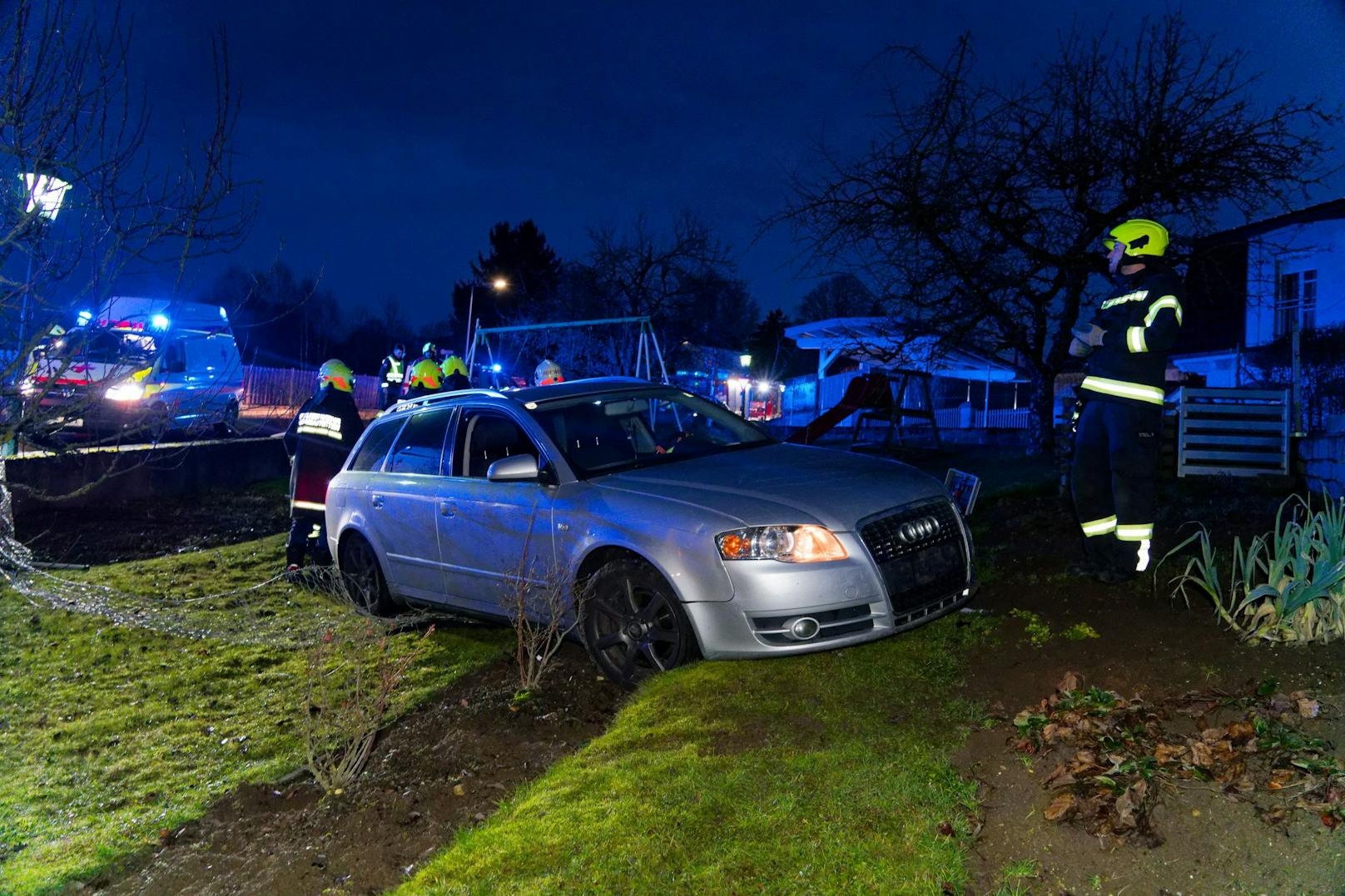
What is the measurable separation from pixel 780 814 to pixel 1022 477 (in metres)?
10.2

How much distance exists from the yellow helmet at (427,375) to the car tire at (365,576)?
172 inches

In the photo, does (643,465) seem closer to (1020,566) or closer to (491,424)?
(491,424)

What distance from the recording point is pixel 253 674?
6215mm

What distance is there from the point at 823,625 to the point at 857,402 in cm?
1409

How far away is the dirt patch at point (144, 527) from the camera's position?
10.3 m

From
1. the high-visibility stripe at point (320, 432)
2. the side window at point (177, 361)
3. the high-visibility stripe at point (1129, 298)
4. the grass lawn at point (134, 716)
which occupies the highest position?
the side window at point (177, 361)

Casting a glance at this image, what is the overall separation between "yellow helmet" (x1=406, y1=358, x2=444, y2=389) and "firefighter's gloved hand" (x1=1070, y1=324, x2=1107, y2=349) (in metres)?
7.54

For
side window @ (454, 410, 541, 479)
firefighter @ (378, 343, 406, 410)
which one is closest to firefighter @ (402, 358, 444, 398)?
firefighter @ (378, 343, 406, 410)

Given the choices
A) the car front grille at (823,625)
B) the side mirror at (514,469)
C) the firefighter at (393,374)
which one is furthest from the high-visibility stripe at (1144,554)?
the firefighter at (393,374)

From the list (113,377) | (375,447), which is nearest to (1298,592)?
(113,377)

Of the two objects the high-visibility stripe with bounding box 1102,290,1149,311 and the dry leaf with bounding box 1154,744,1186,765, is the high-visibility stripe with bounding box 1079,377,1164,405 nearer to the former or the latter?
the high-visibility stripe with bounding box 1102,290,1149,311

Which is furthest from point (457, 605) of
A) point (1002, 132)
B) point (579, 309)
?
point (579, 309)

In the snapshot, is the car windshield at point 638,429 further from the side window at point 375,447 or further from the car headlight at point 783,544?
the side window at point 375,447

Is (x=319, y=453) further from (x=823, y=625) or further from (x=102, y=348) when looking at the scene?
(x=823, y=625)
